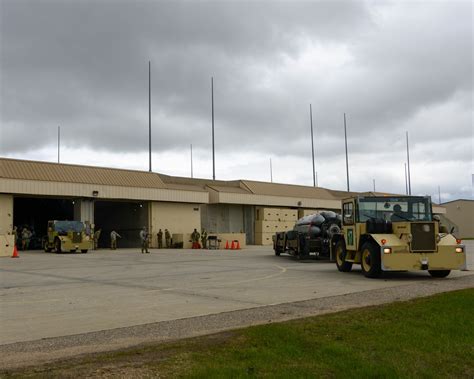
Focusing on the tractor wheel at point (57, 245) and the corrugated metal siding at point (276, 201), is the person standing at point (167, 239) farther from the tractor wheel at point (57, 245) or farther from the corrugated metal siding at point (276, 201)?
the tractor wheel at point (57, 245)

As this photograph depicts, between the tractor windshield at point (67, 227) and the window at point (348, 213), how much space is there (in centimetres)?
2018

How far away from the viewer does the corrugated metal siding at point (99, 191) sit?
3488cm

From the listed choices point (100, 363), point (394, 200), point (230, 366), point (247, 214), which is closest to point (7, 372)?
point (100, 363)

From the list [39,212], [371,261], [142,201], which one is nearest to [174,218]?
[142,201]

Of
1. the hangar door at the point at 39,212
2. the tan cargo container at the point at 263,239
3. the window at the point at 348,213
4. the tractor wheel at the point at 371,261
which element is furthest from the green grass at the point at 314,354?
the hangar door at the point at 39,212

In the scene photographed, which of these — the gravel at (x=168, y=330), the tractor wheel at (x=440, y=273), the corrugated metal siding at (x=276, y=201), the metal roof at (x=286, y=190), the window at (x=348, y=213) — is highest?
the metal roof at (x=286, y=190)

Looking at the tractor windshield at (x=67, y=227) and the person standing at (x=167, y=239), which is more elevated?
the tractor windshield at (x=67, y=227)

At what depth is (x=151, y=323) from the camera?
888 centimetres

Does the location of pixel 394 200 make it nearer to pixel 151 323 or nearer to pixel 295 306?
pixel 295 306

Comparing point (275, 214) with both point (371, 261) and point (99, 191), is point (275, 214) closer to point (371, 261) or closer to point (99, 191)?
point (99, 191)

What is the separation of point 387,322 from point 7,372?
5127 millimetres

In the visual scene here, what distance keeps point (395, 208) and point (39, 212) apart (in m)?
41.5

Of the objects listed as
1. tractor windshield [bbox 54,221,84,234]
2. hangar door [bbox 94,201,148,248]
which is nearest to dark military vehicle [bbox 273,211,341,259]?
tractor windshield [bbox 54,221,84,234]

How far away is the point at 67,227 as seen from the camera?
33.2 m
